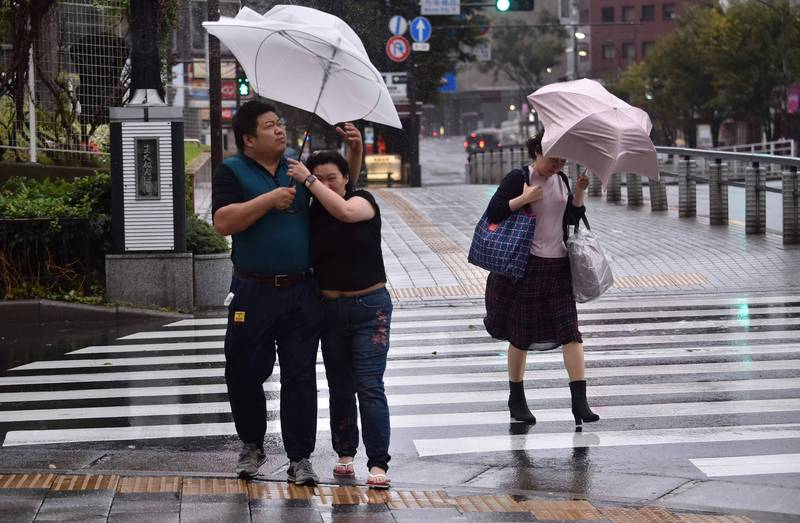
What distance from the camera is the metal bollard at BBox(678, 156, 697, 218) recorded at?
70.7ft

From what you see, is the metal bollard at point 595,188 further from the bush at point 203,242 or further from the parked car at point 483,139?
the parked car at point 483,139

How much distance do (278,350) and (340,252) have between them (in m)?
0.60

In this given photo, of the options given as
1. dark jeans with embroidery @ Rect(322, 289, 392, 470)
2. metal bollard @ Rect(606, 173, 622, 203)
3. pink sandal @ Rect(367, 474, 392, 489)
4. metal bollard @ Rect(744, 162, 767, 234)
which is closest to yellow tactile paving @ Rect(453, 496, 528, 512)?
pink sandal @ Rect(367, 474, 392, 489)

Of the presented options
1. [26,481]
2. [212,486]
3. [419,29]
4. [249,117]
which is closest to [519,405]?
[212,486]

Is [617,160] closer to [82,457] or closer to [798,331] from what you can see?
[82,457]

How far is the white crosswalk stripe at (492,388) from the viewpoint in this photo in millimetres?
7836

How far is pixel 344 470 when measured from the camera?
6.81m

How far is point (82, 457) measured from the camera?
740 cm

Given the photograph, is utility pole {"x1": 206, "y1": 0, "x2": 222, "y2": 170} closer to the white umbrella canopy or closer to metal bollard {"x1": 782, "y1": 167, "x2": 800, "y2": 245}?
metal bollard {"x1": 782, "y1": 167, "x2": 800, "y2": 245}

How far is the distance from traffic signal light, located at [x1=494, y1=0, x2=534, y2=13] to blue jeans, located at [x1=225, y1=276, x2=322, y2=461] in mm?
25235

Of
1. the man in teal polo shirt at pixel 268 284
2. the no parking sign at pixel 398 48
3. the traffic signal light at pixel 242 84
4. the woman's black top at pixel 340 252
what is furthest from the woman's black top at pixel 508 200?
the no parking sign at pixel 398 48

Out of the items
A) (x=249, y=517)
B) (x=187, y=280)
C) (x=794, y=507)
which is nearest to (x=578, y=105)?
(x=794, y=507)

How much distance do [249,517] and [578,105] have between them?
321cm

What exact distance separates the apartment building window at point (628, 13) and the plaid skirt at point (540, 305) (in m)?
98.4
